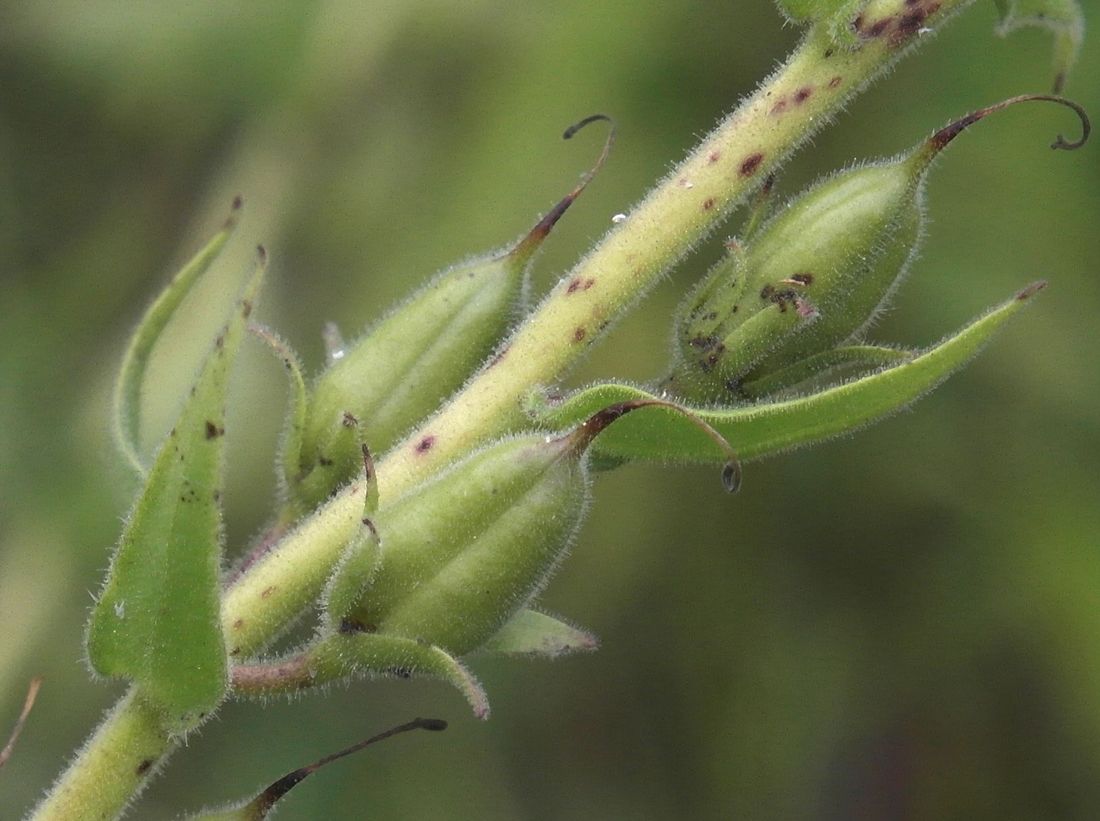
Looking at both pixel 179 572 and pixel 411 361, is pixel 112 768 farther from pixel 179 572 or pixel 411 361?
pixel 411 361

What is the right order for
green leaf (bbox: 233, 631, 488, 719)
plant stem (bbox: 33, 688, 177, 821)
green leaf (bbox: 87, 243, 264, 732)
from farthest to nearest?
plant stem (bbox: 33, 688, 177, 821)
green leaf (bbox: 233, 631, 488, 719)
green leaf (bbox: 87, 243, 264, 732)

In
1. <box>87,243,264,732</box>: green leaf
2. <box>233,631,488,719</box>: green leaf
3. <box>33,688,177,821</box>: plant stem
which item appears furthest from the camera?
<box>33,688,177,821</box>: plant stem

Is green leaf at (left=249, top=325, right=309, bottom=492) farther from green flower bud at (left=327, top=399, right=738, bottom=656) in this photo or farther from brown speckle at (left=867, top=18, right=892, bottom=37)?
brown speckle at (left=867, top=18, right=892, bottom=37)

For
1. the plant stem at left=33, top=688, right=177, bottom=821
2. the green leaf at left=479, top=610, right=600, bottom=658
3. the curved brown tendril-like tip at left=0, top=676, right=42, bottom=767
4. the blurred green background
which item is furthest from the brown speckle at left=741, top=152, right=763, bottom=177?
the blurred green background

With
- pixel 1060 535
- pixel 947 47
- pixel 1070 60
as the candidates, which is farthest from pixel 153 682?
pixel 947 47

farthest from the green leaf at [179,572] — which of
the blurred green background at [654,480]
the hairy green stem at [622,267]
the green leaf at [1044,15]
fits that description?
the blurred green background at [654,480]

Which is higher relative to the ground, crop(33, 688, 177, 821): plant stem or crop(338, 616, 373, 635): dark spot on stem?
crop(338, 616, 373, 635): dark spot on stem
